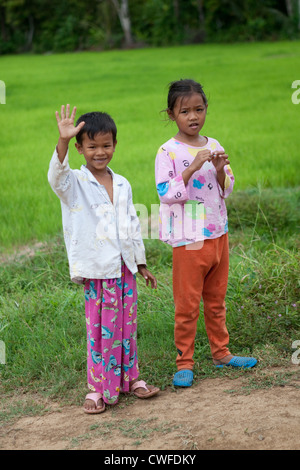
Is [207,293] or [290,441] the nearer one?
[290,441]

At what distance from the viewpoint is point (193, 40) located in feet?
92.4

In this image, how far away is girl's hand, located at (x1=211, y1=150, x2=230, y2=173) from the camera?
2.83m

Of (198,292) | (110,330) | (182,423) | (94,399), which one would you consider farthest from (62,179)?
(182,423)

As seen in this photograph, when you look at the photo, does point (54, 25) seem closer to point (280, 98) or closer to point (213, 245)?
point (280, 98)

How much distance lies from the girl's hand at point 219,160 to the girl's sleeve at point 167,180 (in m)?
0.18

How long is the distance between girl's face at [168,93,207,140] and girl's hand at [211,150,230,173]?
15 cm

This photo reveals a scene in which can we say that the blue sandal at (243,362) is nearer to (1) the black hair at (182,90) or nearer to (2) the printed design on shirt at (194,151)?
(2) the printed design on shirt at (194,151)

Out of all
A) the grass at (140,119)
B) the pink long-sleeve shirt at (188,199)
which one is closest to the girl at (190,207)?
the pink long-sleeve shirt at (188,199)

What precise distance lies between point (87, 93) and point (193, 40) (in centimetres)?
1613

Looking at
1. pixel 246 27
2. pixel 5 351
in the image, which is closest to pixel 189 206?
pixel 5 351

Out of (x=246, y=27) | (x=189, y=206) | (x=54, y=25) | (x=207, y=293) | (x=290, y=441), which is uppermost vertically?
(x=54, y=25)

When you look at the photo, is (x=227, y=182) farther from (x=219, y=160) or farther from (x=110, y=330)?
→ (x=110, y=330)

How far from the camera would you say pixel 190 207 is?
116 inches

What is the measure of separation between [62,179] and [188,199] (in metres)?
0.60
